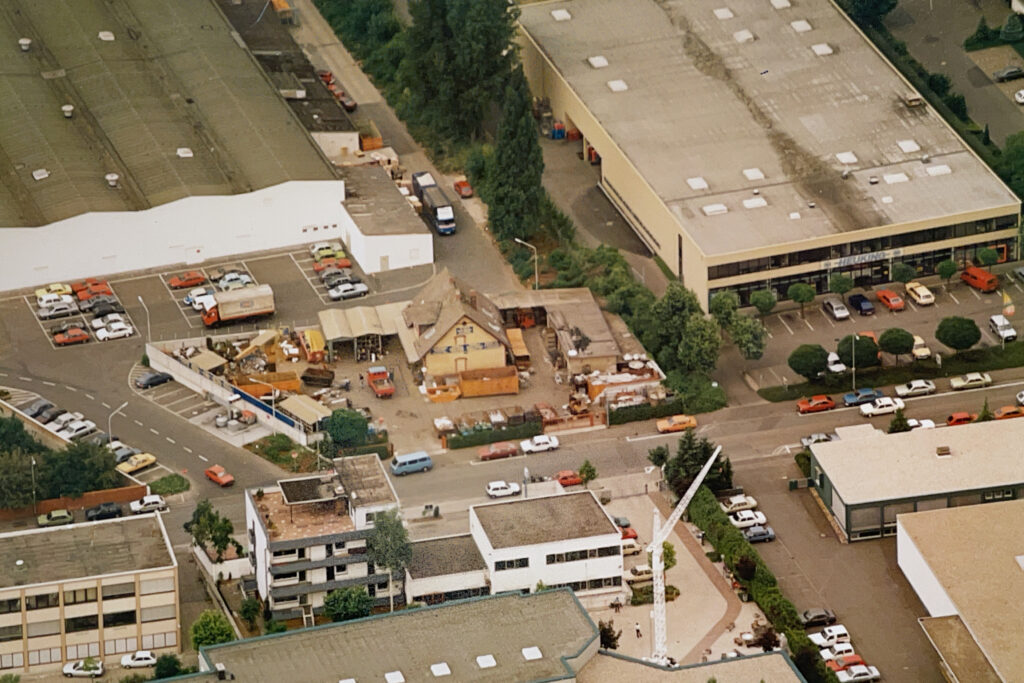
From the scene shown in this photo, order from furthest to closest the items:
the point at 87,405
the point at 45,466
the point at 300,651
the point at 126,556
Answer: the point at 87,405 < the point at 45,466 < the point at 126,556 < the point at 300,651

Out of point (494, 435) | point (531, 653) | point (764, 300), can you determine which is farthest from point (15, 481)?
point (764, 300)

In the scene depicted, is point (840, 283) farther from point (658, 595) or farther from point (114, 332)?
point (114, 332)

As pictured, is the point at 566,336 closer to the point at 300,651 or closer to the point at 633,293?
the point at 633,293

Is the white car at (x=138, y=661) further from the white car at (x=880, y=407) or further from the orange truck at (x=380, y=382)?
the white car at (x=880, y=407)

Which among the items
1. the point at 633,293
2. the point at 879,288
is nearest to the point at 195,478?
the point at 633,293

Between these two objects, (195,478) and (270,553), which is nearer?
(270,553)

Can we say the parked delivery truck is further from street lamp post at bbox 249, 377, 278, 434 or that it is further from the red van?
the red van
